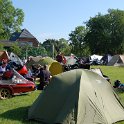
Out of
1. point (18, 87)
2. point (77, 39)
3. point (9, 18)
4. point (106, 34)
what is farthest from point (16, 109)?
point (77, 39)

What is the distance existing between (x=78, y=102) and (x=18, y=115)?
2275 millimetres

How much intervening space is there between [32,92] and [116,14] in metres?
70.0

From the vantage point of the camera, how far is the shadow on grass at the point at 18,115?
10235 millimetres

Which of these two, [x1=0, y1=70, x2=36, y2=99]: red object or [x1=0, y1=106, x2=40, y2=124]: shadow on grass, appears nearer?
[x1=0, y1=106, x2=40, y2=124]: shadow on grass

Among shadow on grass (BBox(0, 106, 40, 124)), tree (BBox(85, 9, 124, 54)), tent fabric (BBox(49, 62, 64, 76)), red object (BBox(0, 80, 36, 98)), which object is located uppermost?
tree (BBox(85, 9, 124, 54))

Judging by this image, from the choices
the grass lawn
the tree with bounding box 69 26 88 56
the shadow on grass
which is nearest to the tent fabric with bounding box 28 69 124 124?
the shadow on grass

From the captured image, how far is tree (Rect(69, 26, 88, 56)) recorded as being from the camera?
343 feet

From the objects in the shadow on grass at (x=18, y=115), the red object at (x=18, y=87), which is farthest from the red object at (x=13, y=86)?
the shadow on grass at (x=18, y=115)

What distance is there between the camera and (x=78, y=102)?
379 inches

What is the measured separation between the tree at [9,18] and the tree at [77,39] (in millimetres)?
52673

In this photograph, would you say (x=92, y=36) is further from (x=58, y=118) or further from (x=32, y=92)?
(x=58, y=118)

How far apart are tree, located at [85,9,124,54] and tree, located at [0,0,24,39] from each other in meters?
30.5

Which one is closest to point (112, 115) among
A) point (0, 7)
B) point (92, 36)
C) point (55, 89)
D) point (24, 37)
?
point (55, 89)

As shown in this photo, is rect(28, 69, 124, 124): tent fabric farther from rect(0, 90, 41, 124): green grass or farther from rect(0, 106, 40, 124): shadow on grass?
rect(0, 90, 41, 124): green grass
